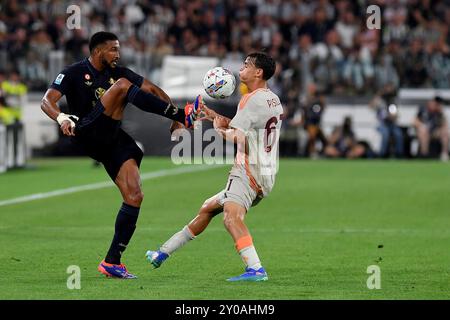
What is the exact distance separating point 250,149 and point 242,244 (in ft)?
2.77

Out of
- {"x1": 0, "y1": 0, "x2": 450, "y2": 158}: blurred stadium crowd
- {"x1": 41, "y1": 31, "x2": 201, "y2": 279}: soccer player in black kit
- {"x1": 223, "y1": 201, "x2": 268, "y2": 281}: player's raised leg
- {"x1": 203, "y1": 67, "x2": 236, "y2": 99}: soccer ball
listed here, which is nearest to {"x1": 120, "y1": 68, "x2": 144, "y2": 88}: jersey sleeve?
{"x1": 41, "y1": 31, "x2": 201, "y2": 279}: soccer player in black kit

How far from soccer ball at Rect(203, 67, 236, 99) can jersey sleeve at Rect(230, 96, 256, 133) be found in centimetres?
34

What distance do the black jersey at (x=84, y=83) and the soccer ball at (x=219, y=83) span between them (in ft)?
2.88

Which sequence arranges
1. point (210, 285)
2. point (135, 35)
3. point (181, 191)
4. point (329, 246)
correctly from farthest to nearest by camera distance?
point (135, 35) → point (181, 191) → point (329, 246) → point (210, 285)

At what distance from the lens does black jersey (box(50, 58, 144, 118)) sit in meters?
10.9

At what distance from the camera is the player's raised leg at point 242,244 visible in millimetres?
10070

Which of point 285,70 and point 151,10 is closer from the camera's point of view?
point 285,70

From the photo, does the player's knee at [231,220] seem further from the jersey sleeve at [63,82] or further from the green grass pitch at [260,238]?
the jersey sleeve at [63,82]

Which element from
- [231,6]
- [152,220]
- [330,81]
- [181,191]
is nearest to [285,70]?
[330,81]

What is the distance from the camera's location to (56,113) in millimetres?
10594

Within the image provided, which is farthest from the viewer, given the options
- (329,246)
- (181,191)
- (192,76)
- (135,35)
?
(135,35)

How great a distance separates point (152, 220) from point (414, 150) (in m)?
15.6

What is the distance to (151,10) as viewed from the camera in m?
34.3

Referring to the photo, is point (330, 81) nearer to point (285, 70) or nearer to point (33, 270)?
point (285, 70)
